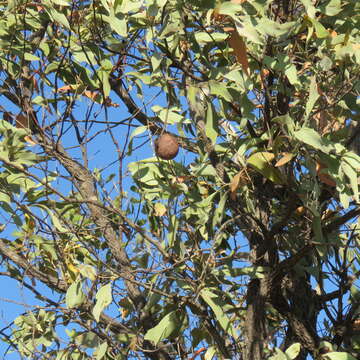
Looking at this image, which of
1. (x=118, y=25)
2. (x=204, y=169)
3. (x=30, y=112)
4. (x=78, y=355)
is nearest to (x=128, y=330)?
(x=78, y=355)

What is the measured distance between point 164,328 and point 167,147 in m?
0.73

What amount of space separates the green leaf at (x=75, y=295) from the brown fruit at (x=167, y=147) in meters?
0.68

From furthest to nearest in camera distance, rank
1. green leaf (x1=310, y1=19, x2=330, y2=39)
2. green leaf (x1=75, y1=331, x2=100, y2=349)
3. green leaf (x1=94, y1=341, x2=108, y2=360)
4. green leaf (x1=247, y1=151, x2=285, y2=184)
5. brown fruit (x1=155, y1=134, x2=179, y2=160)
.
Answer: green leaf (x1=75, y1=331, x2=100, y2=349) → green leaf (x1=94, y1=341, x2=108, y2=360) → brown fruit (x1=155, y1=134, x2=179, y2=160) → green leaf (x1=247, y1=151, x2=285, y2=184) → green leaf (x1=310, y1=19, x2=330, y2=39)

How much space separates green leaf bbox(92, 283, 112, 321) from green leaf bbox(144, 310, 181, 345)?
0.69 ft

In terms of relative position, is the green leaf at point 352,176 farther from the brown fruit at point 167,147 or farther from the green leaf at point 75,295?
the green leaf at point 75,295

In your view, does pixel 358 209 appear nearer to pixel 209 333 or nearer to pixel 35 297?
pixel 209 333

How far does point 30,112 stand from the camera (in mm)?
3428

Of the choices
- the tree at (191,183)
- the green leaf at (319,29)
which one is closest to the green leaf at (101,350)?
the tree at (191,183)

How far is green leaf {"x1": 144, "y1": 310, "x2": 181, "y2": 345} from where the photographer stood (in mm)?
2938

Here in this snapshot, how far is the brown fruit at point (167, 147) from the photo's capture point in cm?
289

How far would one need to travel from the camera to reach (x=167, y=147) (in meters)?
2.89

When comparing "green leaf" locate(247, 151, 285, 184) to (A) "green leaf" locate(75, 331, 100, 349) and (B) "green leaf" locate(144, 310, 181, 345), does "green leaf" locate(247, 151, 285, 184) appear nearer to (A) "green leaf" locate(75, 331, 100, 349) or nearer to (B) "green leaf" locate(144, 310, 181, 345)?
(B) "green leaf" locate(144, 310, 181, 345)

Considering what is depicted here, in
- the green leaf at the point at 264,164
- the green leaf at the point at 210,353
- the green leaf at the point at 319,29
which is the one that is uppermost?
the green leaf at the point at 319,29

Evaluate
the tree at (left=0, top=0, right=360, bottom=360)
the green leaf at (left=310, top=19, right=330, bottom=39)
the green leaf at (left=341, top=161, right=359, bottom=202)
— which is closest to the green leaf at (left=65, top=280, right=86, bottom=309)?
the tree at (left=0, top=0, right=360, bottom=360)
